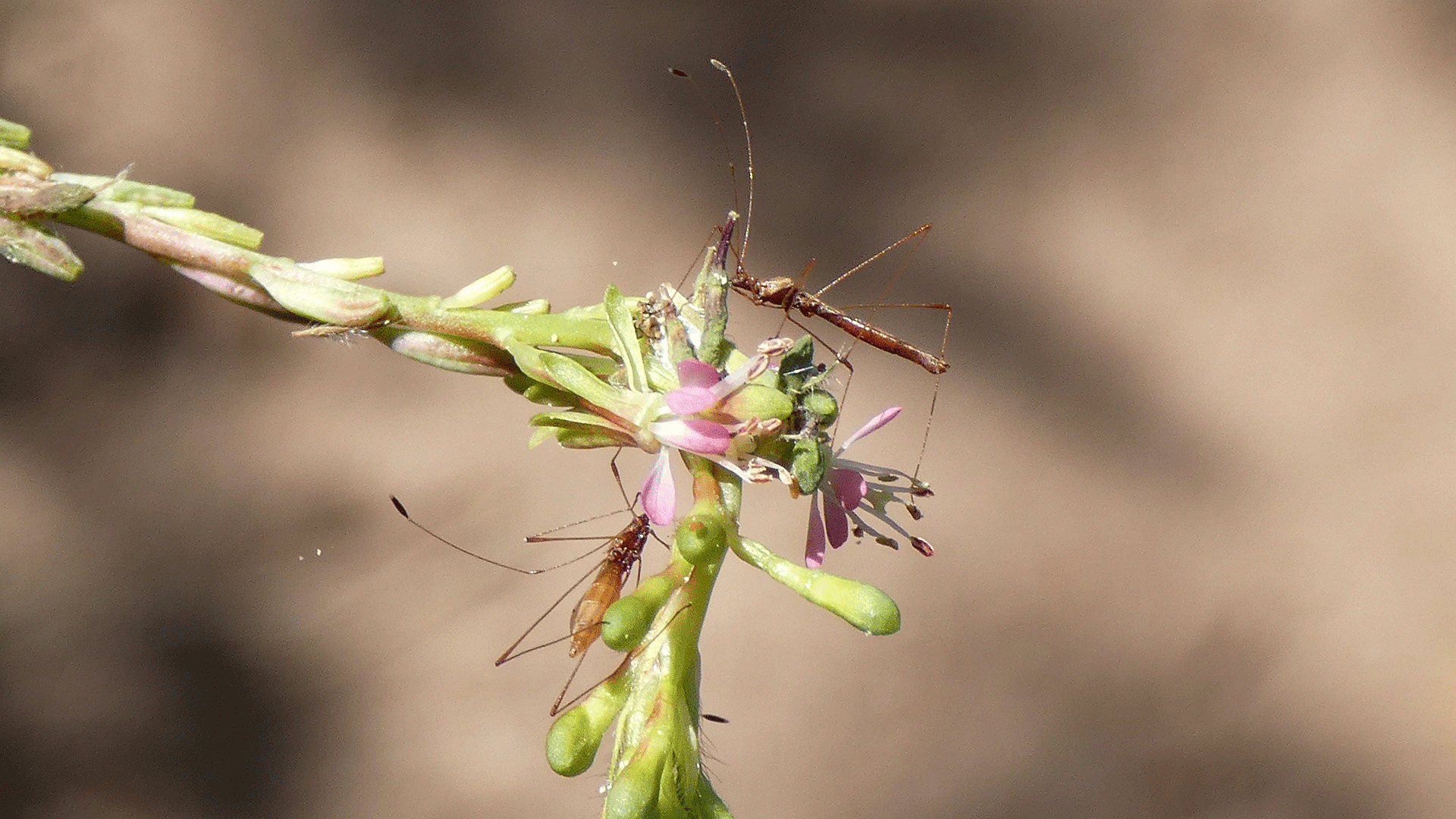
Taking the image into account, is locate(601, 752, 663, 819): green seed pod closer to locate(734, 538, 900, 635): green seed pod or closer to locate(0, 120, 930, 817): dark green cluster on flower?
locate(0, 120, 930, 817): dark green cluster on flower

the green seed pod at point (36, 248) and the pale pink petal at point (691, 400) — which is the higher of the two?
the pale pink petal at point (691, 400)

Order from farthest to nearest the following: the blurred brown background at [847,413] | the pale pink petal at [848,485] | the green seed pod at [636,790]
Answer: the blurred brown background at [847,413] < the pale pink petal at [848,485] < the green seed pod at [636,790]

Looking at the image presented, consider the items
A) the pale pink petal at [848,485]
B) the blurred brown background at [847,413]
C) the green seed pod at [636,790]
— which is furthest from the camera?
the blurred brown background at [847,413]

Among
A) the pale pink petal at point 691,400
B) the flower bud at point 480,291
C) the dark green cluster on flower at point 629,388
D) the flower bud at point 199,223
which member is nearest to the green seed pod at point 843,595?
the dark green cluster on flower at point 629,388

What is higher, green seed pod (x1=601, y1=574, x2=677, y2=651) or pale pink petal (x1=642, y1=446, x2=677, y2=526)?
pale pink petal (x1=642, y1=446, x2=677, y2=526)

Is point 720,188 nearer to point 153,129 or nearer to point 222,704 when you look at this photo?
point 153,129

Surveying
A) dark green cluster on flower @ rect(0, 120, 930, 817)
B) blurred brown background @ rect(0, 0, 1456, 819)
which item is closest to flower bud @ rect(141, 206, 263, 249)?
dark green cluster on flower @ rect(0, 120, 930, 817)

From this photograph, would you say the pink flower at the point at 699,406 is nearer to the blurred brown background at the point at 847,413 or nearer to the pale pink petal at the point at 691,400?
the pale pink petal at the point at 691,400
